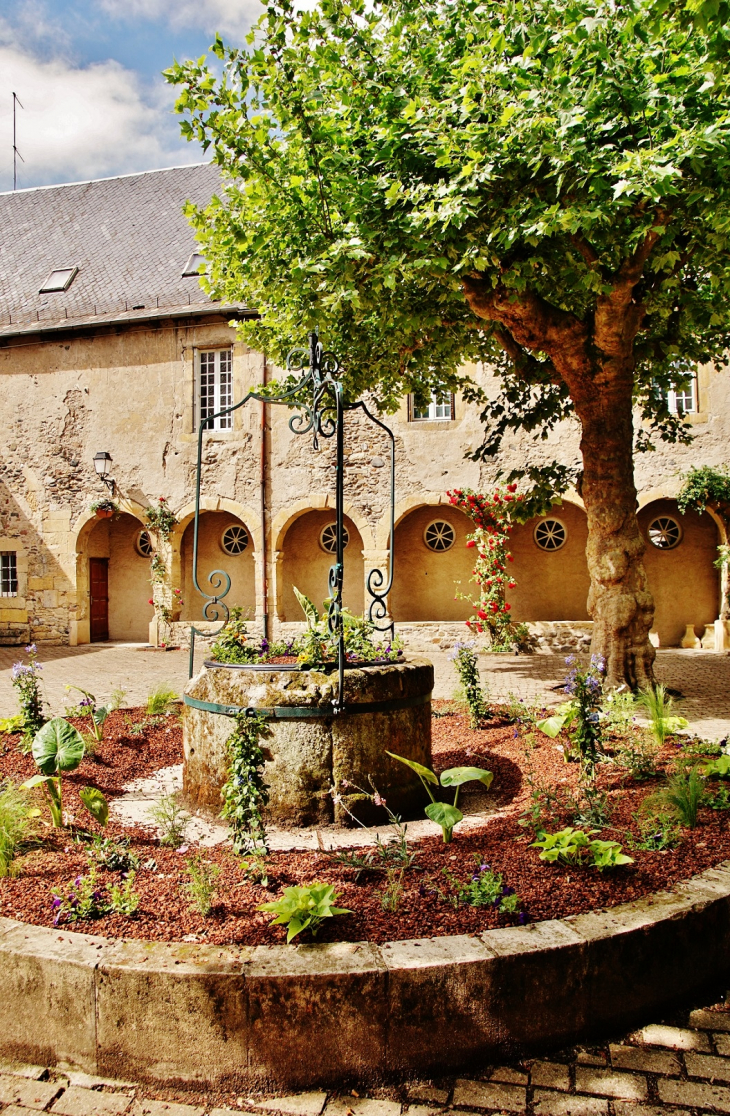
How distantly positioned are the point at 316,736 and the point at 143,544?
12744 mm

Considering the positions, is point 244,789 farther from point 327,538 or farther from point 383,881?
point 327,538

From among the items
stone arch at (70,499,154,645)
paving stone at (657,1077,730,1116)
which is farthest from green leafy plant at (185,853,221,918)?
stone arch at (70,499,154,645)

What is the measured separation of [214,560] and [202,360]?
3846 millimetres

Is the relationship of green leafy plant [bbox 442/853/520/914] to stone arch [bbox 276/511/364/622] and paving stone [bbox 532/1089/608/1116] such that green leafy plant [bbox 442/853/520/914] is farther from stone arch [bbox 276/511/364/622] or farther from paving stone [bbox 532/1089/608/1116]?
stone arch [bbox 276/511/364/622]

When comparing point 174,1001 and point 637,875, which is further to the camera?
point 637,875

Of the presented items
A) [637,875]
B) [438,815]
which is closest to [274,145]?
[438,815]

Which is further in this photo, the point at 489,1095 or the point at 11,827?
the point at 11,827

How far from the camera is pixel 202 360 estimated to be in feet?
46.7

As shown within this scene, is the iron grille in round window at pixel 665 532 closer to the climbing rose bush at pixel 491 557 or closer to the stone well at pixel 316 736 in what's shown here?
the climbing rose bush at pixel 491 557

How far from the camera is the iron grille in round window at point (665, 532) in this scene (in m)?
13.5

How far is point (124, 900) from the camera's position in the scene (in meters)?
2.48

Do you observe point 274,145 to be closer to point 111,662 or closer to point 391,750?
point 391,750

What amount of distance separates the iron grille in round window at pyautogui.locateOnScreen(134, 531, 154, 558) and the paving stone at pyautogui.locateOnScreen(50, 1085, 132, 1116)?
13.9m

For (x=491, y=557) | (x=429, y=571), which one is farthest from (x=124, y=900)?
(x=429, y=571)
